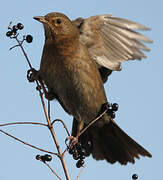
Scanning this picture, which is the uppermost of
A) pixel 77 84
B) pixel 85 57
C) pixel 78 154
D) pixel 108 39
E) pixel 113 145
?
pixel 108 39

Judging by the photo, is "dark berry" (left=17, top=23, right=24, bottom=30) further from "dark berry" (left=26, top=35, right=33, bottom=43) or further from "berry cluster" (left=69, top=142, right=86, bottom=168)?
"berry cluster" (left=69, top=142, right=86, bottom=168)

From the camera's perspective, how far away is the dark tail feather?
20.2 ft

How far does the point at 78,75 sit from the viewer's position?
530cm

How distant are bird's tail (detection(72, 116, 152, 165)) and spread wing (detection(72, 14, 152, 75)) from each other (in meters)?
1.06

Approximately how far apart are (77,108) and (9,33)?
6.66ft

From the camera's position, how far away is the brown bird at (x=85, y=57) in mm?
5219

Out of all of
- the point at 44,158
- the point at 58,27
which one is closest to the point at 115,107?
the point at 44,158

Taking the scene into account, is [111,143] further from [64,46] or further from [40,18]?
[40,18]

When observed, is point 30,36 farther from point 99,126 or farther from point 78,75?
point 99,126

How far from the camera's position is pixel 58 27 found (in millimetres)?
5316

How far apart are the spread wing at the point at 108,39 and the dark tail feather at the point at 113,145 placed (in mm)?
1074

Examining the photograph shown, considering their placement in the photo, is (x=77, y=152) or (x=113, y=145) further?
(x=113, y=145)

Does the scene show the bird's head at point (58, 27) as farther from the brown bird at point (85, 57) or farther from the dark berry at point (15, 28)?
the dark berry at point (15, 28)

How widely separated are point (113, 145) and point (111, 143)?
45 millimetres
